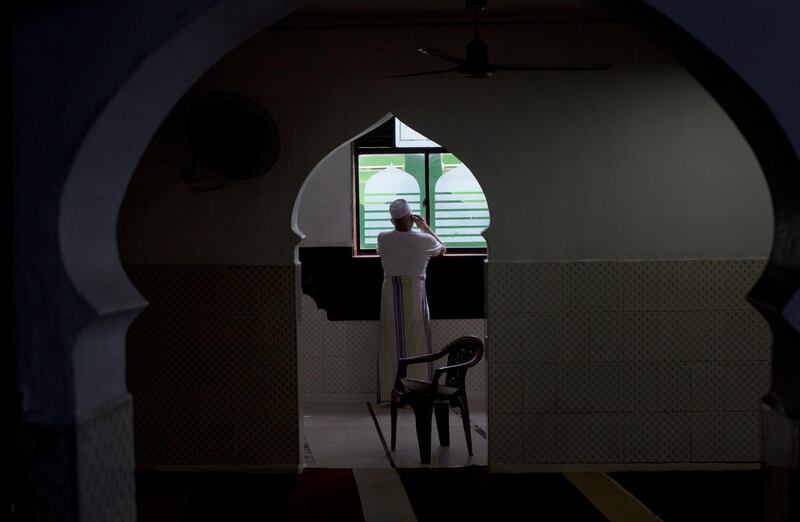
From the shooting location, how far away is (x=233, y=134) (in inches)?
233

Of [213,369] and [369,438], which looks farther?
[369,438]

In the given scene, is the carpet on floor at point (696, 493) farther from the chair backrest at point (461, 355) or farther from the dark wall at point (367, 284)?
the dark wall at point (367, 284)

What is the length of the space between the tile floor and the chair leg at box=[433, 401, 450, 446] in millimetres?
74

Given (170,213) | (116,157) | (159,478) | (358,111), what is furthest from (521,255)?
(116,157)

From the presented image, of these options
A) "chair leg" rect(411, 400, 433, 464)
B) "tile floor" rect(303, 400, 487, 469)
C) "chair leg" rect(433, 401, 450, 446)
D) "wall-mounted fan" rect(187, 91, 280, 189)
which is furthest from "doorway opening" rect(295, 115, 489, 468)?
"wall-mounted fan" rect(187, 91, 280, 189)

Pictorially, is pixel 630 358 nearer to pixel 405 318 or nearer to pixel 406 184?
pixel 405 318

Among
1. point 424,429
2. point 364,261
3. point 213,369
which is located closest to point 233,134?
point 213,369

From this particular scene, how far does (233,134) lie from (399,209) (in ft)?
7.59

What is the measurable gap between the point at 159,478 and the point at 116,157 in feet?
A: 12.9

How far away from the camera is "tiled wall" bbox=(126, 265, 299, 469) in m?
6.09

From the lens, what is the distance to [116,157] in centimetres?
258

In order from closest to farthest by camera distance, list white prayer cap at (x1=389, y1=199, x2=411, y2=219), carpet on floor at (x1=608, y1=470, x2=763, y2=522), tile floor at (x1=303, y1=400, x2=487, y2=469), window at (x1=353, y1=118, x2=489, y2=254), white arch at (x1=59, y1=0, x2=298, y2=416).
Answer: white arch at (x1=59, y1=0, x2=298, y2=416) → carpet on floor at (x1=608, y1=470, x2=763, y2=522) → tile floor at (x1=303, y1=400, x2=487, y2=469) → white prayer cap at (x1=389, y1=199, x2=411, y2=219) → window at (x1=353, y1=118, x2=489, y2=254)

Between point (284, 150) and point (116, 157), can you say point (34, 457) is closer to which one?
point (116, 157)

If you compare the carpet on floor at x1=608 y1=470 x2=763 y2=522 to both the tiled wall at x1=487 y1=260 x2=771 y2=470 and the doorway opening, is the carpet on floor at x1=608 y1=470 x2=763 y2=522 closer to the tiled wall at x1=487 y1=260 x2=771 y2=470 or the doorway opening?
the tiled wall at x1=487 y1=260 x2=771 y2=470
